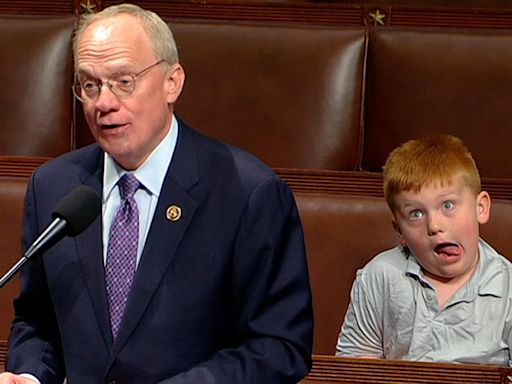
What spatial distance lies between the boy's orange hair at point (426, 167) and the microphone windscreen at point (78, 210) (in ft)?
1.03

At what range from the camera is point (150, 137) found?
2.34 ft

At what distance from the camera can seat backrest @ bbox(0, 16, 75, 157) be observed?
112 centimetres

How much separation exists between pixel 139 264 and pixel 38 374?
9cm

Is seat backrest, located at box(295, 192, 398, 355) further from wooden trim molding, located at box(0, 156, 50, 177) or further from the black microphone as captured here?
the black microphone

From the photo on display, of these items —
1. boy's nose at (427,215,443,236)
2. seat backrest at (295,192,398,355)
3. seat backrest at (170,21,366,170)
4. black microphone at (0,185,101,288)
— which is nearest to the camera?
A: black microphone at (0,185,101,288)

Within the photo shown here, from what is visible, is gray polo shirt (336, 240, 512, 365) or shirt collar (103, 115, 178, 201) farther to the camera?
gray polo shirt (336, 240, 512, 365)

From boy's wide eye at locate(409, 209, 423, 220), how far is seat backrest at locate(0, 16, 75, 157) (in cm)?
39

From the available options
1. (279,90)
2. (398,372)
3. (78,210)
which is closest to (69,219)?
(78,210)

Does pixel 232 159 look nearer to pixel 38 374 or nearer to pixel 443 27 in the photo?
pixel 38 374

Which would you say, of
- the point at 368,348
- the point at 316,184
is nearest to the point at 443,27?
the point at 316,184

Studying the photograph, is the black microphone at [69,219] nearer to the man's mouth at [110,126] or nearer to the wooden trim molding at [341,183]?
the man's mouth at [110,126]

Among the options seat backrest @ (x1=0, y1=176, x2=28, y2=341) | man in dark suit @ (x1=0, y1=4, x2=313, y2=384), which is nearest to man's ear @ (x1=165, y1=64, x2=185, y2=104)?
man in dark suit @ (x1=0, y1=4, x2=313, y2=384)

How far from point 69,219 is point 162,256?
0.37 ft

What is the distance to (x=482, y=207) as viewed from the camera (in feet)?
2.95
